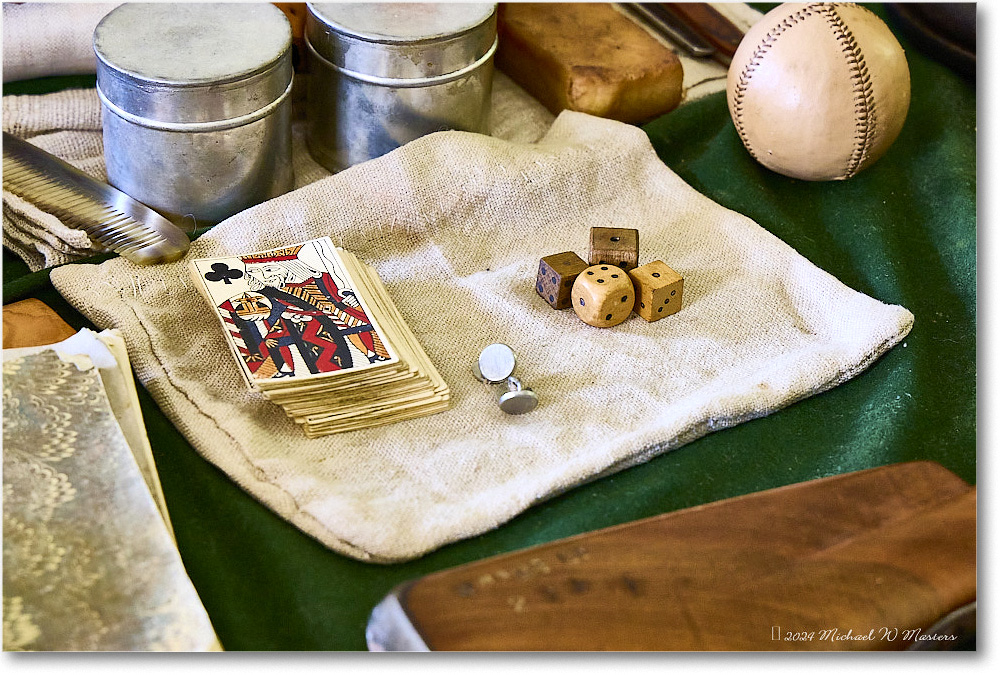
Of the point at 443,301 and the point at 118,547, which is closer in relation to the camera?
the point at 118,547

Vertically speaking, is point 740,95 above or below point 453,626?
above

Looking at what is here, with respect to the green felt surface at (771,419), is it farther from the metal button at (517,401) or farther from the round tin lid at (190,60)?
the round tin lid at (190,60)

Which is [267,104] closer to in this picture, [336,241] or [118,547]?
[336,241]

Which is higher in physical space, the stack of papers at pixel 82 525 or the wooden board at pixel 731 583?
the wooden board at pixel 731 583

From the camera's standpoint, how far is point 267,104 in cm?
144

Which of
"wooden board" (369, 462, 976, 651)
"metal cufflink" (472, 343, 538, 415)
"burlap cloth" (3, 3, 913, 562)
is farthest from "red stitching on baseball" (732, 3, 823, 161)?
"wooden board" (369, 462, 976, 651)

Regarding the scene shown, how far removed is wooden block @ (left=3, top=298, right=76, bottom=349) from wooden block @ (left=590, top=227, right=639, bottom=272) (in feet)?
2.33

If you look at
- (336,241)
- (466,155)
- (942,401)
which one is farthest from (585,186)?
(942,401)

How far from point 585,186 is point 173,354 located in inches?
27.8

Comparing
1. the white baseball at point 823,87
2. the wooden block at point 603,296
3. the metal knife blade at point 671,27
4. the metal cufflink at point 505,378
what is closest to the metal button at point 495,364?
the metal cufflink at point 505,378

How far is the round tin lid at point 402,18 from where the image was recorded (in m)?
1.48

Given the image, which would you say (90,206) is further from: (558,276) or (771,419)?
(771,419)

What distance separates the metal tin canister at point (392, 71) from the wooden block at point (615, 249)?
364mm

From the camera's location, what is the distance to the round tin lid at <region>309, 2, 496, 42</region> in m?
1.48
